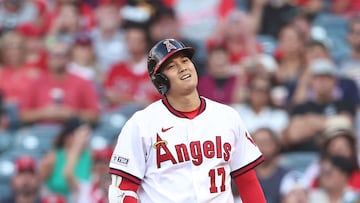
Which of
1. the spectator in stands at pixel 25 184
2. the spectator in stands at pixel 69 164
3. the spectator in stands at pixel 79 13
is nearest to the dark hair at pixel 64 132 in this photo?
the spectator in stands at pixel 69 164

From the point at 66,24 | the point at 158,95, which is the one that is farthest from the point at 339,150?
the point at 66,24

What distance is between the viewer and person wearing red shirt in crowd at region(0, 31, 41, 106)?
10398mm

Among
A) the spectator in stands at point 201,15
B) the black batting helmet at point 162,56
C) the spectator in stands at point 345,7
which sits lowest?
the black batting helmet at point 162,56

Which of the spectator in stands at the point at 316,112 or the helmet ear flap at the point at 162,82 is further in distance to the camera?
the spectator in stands at the point at 316,112

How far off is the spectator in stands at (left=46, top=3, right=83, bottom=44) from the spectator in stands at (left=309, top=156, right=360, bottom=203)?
4.30 metres

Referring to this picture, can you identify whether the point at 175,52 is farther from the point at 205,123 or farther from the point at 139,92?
the point at 139,92

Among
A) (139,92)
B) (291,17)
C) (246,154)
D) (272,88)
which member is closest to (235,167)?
(246,154)

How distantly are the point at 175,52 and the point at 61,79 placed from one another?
18.2ft

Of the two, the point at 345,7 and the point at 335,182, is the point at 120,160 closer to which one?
the point at 335,182

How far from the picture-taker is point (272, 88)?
9.42 meters

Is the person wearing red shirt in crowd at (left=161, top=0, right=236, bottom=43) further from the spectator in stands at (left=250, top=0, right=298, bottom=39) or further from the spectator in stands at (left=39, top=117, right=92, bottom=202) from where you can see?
the spectator in stands at (left=39, top=117, right=92, bottom=202)

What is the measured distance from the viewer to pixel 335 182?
790 cm

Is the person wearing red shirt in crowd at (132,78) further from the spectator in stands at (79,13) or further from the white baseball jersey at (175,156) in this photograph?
the white baseball jersey at (175,156)

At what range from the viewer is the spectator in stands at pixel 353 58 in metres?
9.61
